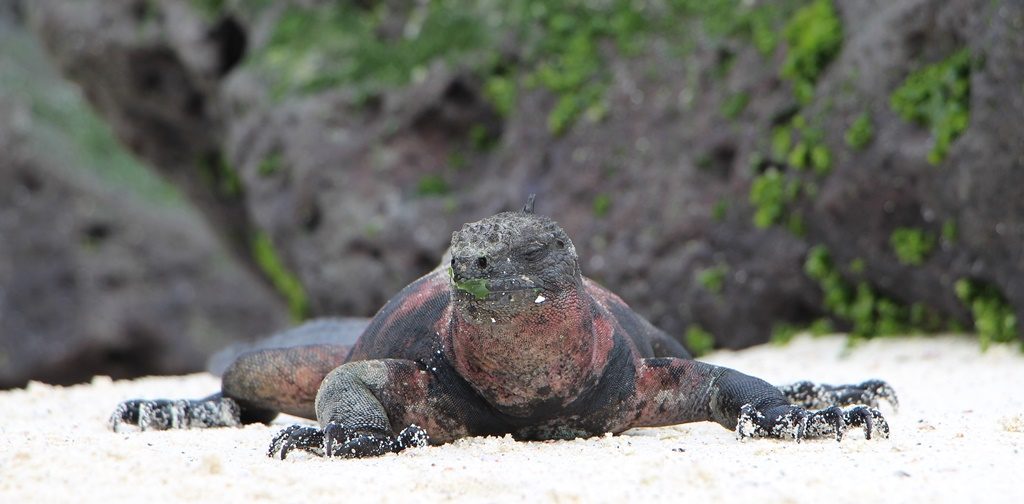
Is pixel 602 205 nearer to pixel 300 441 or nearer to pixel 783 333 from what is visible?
pixel 783 333

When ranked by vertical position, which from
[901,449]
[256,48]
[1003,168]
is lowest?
[901,449]

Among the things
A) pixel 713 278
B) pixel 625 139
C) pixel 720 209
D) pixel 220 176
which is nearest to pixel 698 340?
pixel 713 278

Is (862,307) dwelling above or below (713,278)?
below

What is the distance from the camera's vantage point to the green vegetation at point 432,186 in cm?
1049

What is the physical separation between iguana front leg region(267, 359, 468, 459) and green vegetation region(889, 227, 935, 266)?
432 cm

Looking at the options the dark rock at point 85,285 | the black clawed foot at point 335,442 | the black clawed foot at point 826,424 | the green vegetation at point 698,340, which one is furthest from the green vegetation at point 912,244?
the dark rock at point 85,285

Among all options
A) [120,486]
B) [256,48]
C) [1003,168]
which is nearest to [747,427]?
[120,486]

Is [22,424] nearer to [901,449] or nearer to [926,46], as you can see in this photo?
[901,449]

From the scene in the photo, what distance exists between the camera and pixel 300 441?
372cm

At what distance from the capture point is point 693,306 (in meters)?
9.01

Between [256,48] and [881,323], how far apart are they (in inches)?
267

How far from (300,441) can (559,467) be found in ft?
2.80

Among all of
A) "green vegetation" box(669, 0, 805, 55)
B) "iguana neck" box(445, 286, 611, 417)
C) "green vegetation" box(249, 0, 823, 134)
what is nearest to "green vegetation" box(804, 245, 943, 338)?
"green vegetation" box(249, 0, 823, 134)

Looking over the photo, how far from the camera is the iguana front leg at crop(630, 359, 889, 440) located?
3967mm
